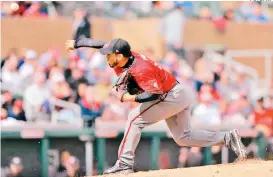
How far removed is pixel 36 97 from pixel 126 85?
310 cm

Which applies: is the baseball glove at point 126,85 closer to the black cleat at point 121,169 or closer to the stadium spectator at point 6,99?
the black cleat at point 121,169

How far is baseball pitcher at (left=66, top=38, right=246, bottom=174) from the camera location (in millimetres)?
6480

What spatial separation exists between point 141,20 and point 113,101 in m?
3.62

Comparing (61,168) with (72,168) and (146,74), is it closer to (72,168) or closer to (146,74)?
(72,168)

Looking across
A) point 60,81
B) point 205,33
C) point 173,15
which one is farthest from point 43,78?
point 205,33

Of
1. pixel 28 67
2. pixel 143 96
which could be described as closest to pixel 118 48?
pixel 143 96

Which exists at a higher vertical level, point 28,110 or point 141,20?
point 141,20

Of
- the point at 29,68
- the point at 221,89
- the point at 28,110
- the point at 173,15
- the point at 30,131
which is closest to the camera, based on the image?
the point at 30,131

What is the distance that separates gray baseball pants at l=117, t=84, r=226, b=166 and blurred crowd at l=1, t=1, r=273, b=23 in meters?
5.44

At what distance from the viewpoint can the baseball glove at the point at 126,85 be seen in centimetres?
661

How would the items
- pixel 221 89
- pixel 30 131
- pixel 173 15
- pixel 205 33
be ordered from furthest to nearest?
pixel 205 33 → pixel 173 15 → pixel 221 89 → pixel 30 131

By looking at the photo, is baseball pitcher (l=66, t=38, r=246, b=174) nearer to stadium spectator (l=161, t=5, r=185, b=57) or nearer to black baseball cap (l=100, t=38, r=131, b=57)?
black baseball cap (l=100, t=38, r=131, b=57)

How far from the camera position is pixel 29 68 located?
33.4ft

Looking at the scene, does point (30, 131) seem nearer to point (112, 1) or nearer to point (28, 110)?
point (28, 110)
